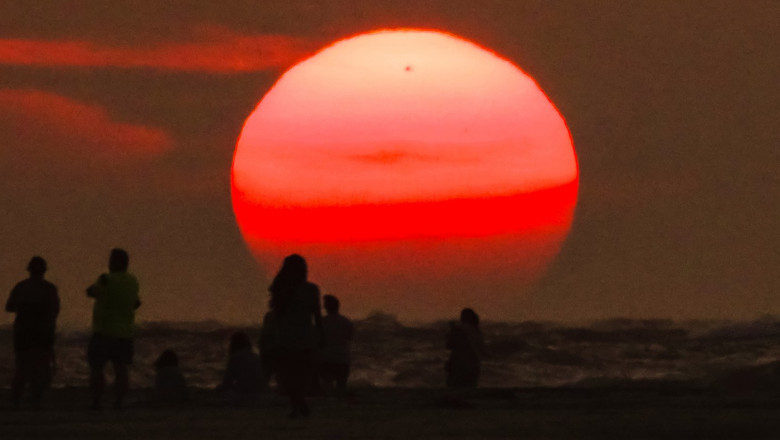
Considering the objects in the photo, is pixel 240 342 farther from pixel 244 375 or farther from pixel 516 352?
pixel 516 352

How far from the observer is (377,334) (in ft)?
287

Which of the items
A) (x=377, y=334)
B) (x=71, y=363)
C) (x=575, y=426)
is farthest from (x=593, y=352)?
(x=575, y=426)

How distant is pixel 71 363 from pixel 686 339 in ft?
124

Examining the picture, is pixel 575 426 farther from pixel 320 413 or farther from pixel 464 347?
pixel 464 347

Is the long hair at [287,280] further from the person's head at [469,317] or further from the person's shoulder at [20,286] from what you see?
the person's head at [469,317]

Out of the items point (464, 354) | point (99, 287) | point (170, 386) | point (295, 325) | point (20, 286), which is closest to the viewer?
point (295, 325)

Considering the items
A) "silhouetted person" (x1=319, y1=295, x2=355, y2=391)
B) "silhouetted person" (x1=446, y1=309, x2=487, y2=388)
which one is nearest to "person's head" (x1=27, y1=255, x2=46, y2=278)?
"silhouetted person" (x1=319, y1=295, x2=355, y2=391)

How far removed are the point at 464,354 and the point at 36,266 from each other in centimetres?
748

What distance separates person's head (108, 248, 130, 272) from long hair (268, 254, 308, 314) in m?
2.43

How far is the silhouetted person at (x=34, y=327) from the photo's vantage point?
63.7 ft

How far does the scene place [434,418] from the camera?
16.4 meters

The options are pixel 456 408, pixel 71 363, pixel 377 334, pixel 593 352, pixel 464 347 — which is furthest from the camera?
pixel 377 334

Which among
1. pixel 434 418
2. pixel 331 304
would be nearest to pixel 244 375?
pixel 331 304

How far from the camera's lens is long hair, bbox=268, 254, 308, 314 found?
16.8m
